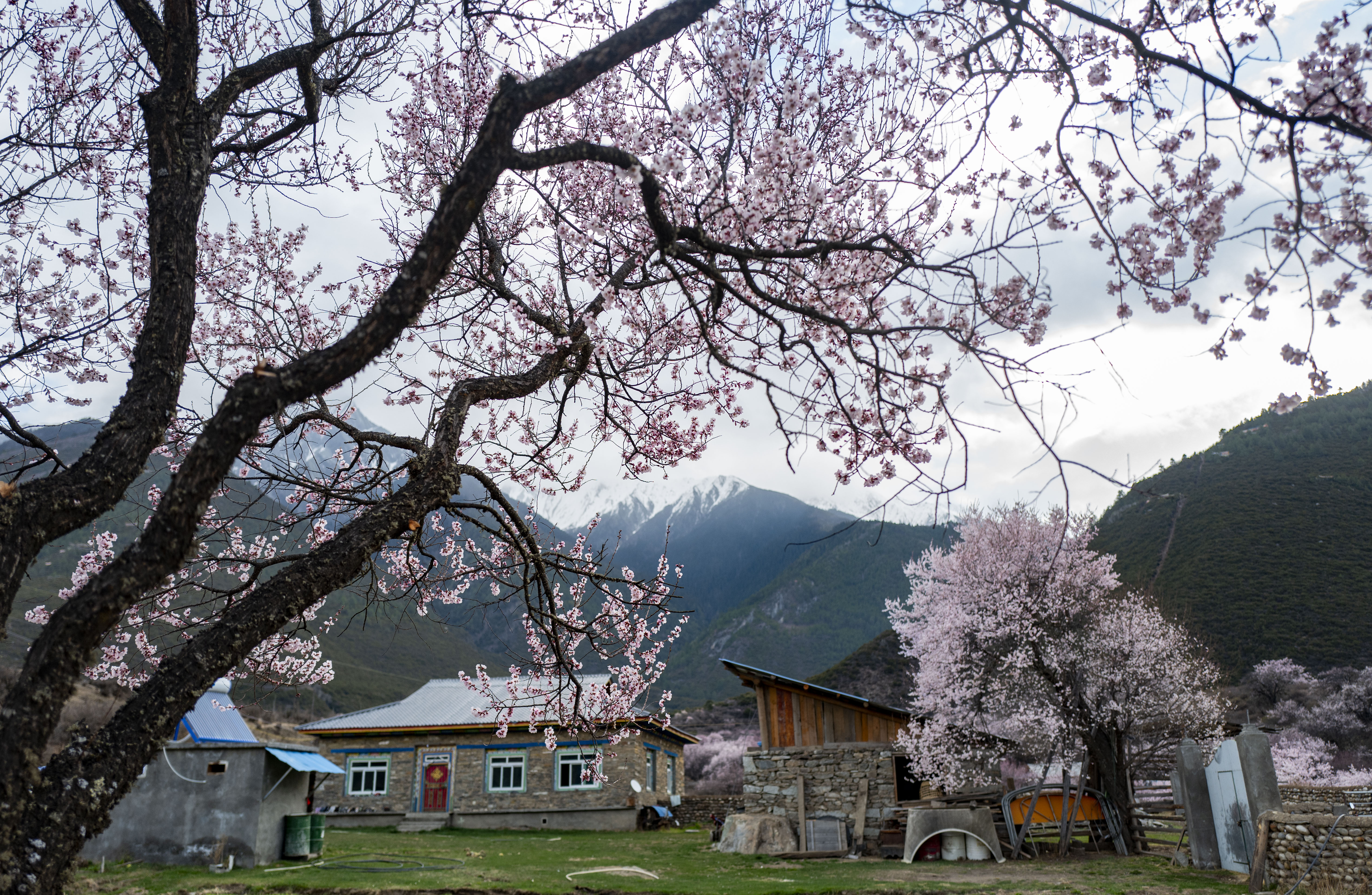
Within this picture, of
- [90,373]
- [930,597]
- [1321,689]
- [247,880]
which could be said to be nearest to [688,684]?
[1321,689]

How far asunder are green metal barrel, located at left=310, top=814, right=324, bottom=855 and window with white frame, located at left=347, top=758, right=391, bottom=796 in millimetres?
10940

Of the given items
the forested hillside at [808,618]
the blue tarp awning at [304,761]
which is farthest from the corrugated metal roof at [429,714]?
the forested hillside at [808,618]

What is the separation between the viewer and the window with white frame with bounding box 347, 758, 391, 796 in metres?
24.0

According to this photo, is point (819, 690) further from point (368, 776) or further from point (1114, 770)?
point (368, 776)

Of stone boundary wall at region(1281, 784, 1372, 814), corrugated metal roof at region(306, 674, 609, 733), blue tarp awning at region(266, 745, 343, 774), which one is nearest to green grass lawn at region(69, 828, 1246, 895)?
blue tarp awning at region(266, 745, 343, 774)

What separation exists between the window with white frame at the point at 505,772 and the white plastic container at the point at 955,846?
13.5 metres

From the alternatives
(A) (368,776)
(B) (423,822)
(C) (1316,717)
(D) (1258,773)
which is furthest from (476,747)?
(C) (1316,717)

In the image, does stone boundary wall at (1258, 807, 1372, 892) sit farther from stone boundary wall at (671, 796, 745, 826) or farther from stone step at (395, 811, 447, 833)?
stone step at (395, 811, 447, 833)

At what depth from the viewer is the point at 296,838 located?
13070mm

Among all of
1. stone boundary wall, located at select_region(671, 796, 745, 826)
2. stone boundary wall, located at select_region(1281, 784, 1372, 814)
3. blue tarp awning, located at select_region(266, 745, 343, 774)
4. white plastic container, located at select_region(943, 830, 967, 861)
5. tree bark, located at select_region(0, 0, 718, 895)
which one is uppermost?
tree bark, located at select_region(0, 0, 718, 895)

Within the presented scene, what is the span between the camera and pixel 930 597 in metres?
19.5

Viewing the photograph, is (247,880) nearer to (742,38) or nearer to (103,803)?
(103,803)

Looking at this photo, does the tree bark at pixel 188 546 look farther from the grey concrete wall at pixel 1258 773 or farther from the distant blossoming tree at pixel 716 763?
the distant blossoming tree at pixel 716 763

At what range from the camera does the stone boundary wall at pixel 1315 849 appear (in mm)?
8195
